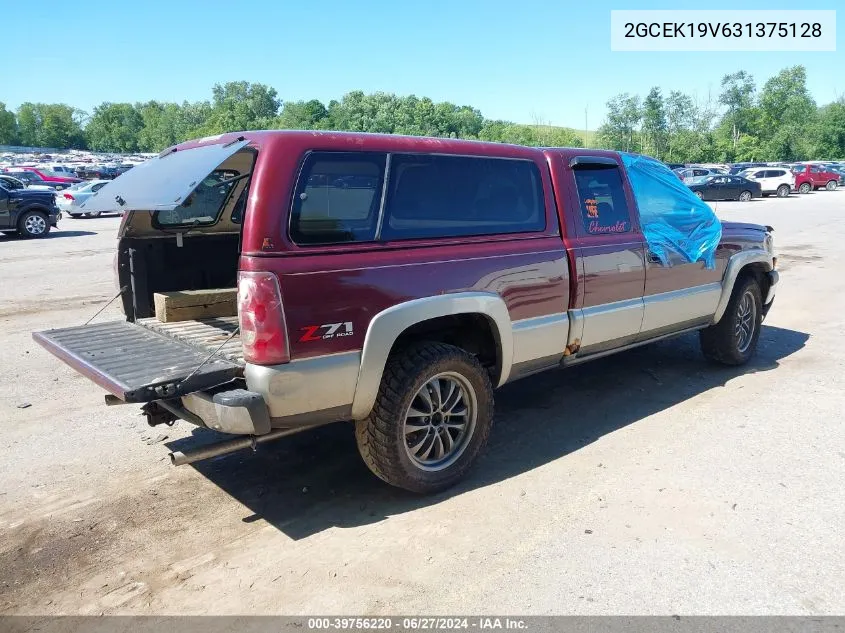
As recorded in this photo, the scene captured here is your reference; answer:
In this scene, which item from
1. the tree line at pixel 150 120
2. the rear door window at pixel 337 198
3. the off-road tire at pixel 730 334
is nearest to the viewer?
the rear door window at pixel 337 198

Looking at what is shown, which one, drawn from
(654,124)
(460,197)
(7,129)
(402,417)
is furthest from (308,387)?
(7,129)

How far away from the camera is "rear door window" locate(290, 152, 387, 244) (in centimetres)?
342

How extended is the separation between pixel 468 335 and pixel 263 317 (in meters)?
1.62

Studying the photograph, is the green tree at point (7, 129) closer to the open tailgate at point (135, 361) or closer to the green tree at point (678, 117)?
the green tree at point (678, 117)

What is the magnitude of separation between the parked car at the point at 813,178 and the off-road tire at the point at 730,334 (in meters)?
43.9

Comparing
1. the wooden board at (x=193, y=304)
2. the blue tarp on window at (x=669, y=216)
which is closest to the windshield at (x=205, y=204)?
the wooden board at (x=193, y=304)

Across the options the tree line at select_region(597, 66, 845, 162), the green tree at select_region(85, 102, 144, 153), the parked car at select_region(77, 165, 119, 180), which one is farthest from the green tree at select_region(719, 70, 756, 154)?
the green tree at select_region(85, 102, 144, 153)

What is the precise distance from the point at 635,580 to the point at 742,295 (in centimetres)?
408

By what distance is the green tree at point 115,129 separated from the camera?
160125mm

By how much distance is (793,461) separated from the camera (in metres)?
4.37

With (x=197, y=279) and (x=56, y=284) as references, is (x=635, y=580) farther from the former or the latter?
(x=56, y=284)

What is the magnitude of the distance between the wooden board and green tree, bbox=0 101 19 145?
181283mm

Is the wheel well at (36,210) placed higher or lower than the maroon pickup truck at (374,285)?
higher

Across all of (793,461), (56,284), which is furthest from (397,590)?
(56,284)
